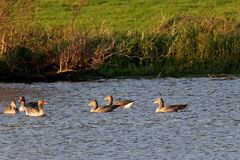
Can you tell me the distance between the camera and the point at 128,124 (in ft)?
63.4

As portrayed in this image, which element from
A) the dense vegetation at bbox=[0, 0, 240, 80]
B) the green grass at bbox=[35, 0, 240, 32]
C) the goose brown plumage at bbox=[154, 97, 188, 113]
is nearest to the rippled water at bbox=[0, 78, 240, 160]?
the goose brown plumage at bbox=[154, 97, 188, 113]

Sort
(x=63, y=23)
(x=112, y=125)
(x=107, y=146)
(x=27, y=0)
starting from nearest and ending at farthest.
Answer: (x=107, y=146) < (x=112, y=125) < (x=27, y=0) < (x=63, y=23)

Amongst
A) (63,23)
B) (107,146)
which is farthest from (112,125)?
(63,23)

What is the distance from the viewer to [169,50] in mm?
26547

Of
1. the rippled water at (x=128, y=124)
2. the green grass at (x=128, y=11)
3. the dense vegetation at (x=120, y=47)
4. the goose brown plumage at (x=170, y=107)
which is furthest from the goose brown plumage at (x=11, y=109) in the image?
the green grass at (x=128, y=11)

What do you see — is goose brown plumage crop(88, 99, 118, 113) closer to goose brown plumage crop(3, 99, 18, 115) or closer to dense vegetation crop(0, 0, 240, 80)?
goose brown plumage crop(3, 99, 18, 115)

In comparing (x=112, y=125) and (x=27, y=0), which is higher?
(x=27, y=0)

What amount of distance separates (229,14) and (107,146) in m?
18.1

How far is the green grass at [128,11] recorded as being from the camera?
33.9m

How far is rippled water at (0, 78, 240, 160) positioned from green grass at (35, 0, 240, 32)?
27.9 feet

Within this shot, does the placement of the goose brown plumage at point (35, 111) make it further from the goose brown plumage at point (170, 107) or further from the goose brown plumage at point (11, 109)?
the goose brown plumage at point (170, 107)

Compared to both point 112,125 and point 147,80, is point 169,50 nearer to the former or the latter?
point 147,80

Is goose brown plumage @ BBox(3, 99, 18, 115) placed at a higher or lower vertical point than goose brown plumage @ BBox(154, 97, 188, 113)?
higher

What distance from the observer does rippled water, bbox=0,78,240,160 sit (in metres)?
16.7
